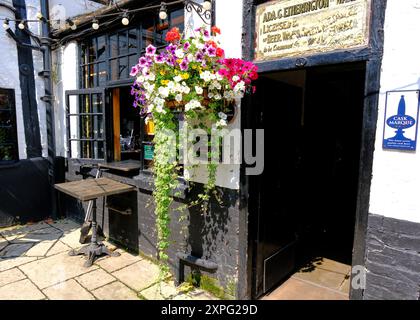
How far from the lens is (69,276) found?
389 centimetres

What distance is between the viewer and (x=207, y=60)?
2.63m

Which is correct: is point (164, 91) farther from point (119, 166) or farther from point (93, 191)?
point (119, 166)

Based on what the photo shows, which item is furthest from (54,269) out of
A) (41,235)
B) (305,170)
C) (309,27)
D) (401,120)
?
(401,120)

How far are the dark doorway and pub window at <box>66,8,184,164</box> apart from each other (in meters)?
1.82

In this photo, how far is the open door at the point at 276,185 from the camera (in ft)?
10.8

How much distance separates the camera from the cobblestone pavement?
347 cm

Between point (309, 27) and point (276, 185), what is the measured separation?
180 cm

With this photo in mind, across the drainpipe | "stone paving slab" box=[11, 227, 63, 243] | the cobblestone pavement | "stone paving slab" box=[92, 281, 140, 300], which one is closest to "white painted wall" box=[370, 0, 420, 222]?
the cobblestone pavement

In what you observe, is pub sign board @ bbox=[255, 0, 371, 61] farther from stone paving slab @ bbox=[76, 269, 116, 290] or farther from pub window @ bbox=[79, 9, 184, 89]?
stone paving slab @ bbox=[76, 269, 116, 290]

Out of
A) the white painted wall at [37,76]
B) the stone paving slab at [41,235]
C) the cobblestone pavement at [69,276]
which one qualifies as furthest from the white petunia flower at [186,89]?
the white painted wall at [37,76]

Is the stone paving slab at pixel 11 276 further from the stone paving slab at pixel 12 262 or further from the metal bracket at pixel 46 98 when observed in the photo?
the metal bracket at pixel 46 98

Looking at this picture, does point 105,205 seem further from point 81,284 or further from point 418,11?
point 418,11
